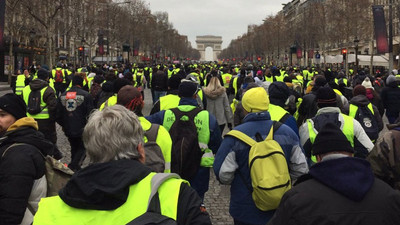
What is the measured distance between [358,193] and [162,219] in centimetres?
90

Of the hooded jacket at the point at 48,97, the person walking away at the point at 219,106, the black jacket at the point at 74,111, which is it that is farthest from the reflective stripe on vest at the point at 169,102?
the person walking away at the point at 219,106

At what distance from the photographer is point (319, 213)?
6.73ft

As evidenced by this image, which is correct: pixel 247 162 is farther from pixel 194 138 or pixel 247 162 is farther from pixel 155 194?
pixel 155 194

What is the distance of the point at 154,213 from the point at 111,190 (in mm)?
190

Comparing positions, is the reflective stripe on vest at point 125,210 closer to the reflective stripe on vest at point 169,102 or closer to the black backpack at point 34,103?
the reflective stripe on vest at point 169,102

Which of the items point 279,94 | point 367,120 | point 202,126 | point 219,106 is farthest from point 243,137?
point 219,106

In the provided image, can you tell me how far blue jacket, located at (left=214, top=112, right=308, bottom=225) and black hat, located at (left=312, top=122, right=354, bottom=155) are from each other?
3.97 feet

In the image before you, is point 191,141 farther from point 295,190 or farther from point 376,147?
point 295,190

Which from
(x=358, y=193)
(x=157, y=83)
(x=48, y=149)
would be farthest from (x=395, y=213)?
(x=157, y=83)

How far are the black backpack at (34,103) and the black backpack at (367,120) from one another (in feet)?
15.0

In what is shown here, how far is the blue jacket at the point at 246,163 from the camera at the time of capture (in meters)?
3.61

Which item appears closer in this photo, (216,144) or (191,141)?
(191,141)

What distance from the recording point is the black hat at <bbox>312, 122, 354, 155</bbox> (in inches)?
93.3

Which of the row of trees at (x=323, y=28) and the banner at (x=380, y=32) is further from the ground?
the row of trees at (x=323, y=28)
